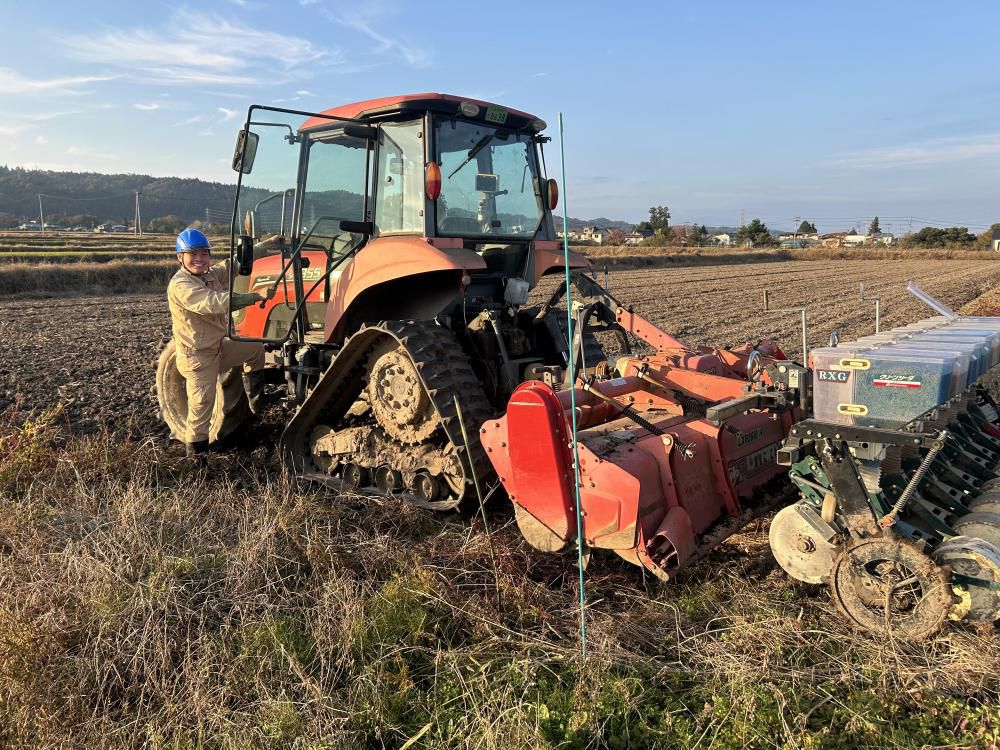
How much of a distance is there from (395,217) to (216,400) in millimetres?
2403

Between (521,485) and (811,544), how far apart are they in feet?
4.79

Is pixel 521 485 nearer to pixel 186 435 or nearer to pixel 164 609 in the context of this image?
pixel 164 609

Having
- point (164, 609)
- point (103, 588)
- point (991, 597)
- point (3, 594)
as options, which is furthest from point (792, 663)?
point (3, 594)

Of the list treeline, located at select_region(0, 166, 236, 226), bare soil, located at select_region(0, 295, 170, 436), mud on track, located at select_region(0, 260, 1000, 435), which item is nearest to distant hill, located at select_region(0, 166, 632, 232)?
treeline, located at select_region(0, 166, 236, 226)

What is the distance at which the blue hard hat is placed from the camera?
18.6ft

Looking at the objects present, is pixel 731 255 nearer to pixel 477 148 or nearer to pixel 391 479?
pixel 477 148

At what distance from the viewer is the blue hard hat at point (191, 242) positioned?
5.66 m

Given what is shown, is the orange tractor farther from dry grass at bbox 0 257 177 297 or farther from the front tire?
dry grass at bbox 0 257 177 297

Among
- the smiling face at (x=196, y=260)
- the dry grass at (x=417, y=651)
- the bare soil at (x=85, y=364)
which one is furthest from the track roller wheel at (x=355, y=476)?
the bare soil at (x=85, y=364)

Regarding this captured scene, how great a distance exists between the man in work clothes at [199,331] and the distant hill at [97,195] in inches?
3443

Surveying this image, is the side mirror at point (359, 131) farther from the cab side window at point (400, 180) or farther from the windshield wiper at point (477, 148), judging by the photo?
the windshield wiper at point (477, 148)

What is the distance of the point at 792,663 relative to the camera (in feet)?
9.91

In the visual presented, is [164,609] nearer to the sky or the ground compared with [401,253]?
nearer to the ground

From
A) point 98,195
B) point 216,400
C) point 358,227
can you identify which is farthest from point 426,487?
point 98,195
